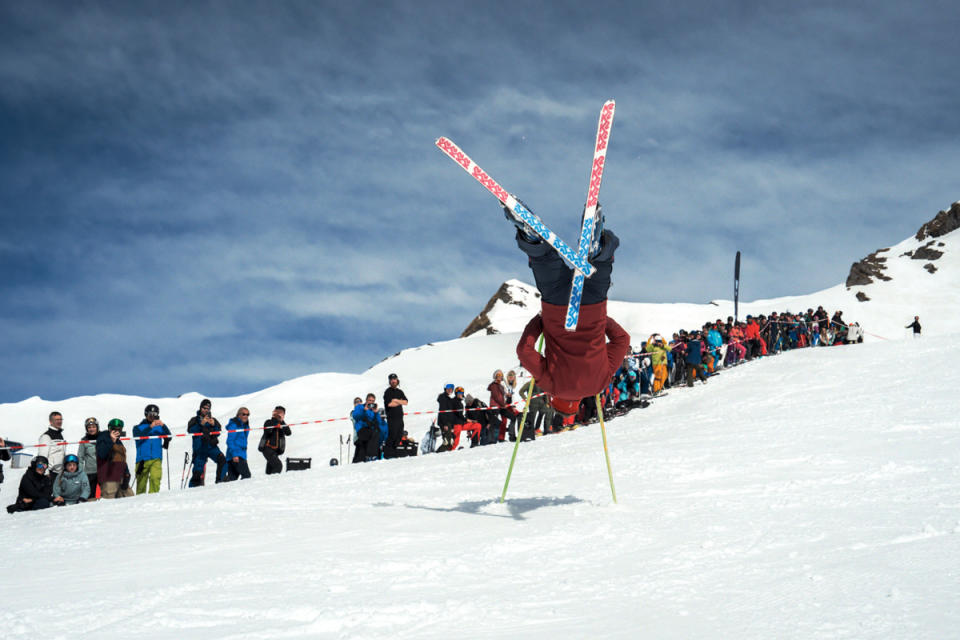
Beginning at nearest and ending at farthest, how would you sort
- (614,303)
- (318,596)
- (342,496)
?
(318,596) → (342,496) → (614,303)

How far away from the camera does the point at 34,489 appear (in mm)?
11203

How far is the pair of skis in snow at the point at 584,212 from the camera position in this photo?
248 inches

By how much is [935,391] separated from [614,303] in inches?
2664

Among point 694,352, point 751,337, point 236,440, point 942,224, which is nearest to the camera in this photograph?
point 236,440

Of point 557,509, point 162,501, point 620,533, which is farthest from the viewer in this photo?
point 162,501

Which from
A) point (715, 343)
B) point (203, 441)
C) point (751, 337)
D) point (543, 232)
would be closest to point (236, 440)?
point (203, 441)

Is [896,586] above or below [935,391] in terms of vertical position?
below

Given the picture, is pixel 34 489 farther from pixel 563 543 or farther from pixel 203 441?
pixel 563 543

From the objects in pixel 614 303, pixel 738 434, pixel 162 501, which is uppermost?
pixel 614 303

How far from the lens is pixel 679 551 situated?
16.4ft

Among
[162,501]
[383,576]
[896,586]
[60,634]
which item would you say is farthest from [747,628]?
[162,501]

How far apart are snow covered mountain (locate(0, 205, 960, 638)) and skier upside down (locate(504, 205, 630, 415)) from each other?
1235 mm

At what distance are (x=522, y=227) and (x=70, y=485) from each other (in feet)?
29.7

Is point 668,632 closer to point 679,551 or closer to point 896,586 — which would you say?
point 896,586
